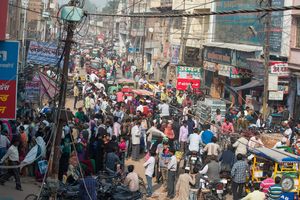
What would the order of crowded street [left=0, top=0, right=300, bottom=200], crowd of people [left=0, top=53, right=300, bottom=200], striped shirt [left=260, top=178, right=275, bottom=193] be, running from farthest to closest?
crowd of people [left=0, top=53, right=300, bottom=200], striped shirt [left=260, top=178, right=275, bottom=193], crowded street [left=0, top=0, right=300, bottom=200]

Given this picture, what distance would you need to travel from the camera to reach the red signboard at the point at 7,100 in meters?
10.9

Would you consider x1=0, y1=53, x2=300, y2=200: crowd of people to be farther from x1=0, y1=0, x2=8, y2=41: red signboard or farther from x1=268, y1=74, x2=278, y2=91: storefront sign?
x1=268, y1=74, x2=278, y2=91: storefront sign

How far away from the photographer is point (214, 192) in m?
15.1

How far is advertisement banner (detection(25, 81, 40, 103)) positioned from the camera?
2308 centimetres

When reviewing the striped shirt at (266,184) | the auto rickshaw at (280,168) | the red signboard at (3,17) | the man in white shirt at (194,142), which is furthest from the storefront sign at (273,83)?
the red signboard at (3,17)

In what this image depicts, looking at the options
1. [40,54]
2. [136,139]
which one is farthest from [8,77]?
[40,54]

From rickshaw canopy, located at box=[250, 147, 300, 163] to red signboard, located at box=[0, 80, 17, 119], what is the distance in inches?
251

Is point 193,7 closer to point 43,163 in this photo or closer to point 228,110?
point 228,110

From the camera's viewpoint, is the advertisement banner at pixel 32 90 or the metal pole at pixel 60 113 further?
the advertisement banner at pixel 32 90

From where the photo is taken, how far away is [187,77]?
3450cm

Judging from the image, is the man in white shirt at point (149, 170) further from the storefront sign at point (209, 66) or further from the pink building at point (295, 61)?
the storefront sign at point (209, 66)

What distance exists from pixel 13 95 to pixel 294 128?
12.3m

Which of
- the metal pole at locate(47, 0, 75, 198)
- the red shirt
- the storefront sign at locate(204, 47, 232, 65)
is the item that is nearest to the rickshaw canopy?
the metal pole at locate(47, 0, 75, 198)

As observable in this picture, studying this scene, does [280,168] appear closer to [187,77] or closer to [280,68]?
[280,68]
